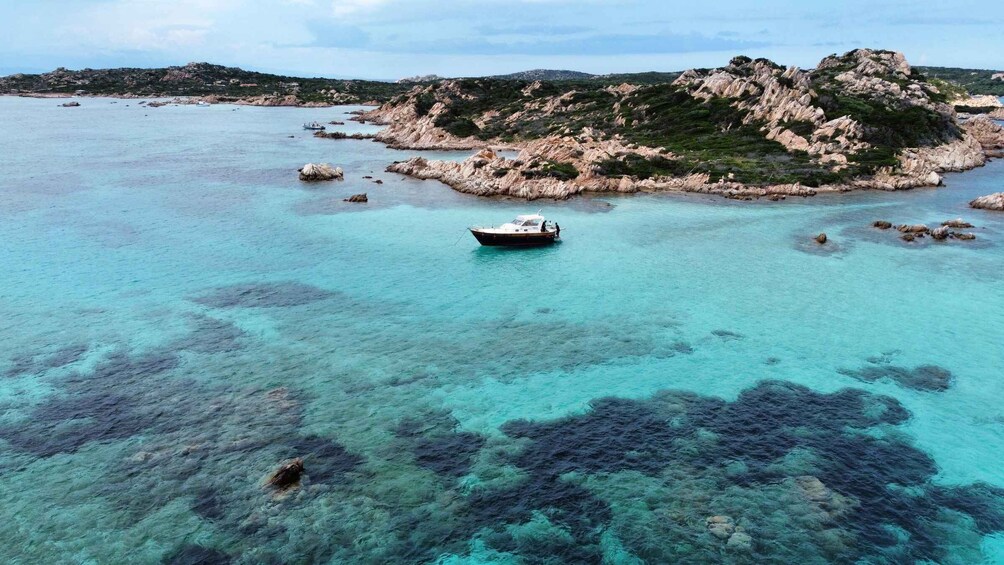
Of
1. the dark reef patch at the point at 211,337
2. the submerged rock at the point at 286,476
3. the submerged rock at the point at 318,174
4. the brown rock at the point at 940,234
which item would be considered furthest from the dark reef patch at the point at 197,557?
the submerged rock at the point at 318,174

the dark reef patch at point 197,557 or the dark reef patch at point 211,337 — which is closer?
the dark reef patch at point 197,557

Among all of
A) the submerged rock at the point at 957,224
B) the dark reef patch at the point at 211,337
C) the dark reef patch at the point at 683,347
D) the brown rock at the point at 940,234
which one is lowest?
the dark reef patch at the point at 211,337

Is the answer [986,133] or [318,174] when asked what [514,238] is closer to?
[318,174]

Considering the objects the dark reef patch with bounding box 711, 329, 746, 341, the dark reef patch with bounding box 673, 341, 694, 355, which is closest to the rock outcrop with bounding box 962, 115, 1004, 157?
the dark reef patch with bounding box 711, 329, 746, 341

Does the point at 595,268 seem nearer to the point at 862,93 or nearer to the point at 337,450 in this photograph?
the point at 337,450

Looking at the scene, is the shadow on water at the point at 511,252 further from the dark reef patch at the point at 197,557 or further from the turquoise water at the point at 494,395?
the dark reef patch at the point at 197,557

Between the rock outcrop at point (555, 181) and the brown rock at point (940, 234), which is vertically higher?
the rock outcrop at point (555, 181)

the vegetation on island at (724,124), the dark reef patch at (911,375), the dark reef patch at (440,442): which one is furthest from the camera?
the vegetation on island at (724,124)

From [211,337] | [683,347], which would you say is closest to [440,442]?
[683,347]
